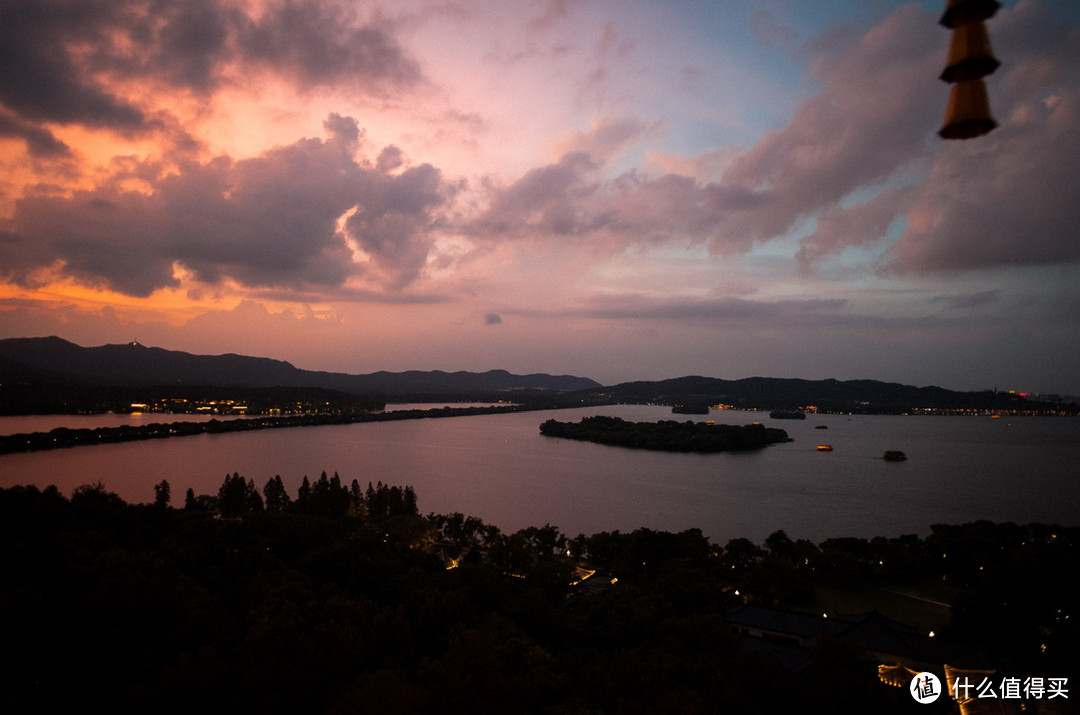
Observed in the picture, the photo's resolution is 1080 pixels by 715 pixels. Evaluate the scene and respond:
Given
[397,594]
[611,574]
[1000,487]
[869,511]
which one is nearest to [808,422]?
[1000,487]

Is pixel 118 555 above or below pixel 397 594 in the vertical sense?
above

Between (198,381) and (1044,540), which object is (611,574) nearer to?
(1044,540)

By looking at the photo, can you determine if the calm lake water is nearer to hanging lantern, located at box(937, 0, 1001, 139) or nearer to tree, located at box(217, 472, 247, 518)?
tree, located at box(217, 472, 247, 518)

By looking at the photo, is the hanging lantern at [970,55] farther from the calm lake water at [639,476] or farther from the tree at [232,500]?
the tree at [232,500]

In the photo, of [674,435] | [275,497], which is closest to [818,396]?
[674,435]

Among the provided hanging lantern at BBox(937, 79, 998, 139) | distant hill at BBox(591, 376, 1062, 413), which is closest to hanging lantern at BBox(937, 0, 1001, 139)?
hanging lantern at BBox(937, 79, 998, 139)

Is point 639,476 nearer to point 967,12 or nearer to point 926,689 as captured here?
point 926,689
